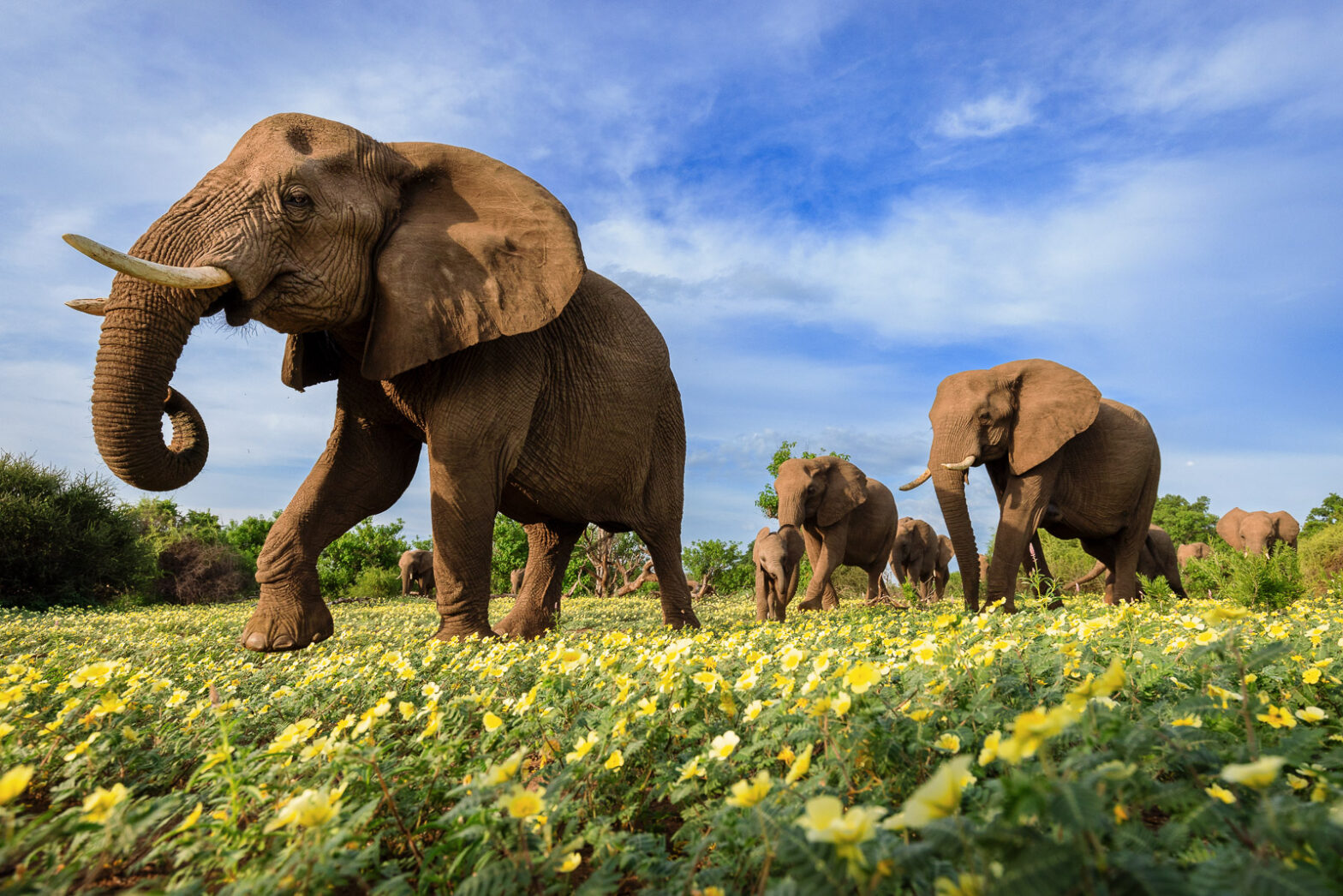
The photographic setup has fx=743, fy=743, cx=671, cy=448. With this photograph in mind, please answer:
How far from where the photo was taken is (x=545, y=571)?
8.83 metres

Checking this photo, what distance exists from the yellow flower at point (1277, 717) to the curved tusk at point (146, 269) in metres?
5.85

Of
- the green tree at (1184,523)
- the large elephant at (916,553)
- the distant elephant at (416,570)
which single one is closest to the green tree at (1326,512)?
the green tree at (1184,523)

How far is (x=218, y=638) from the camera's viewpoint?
768 centimetres

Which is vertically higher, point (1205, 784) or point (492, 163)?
point (492, 163)

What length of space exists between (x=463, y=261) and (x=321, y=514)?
271 cm

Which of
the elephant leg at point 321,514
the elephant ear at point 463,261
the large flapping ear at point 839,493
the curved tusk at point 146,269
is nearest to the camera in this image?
the curved tusk at point 146,269

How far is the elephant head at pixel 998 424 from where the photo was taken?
10.7m

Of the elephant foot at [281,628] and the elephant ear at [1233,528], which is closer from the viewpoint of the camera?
the elephant foot at [281,628]

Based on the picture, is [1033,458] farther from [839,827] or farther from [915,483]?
[839,827]

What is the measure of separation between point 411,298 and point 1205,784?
18.4 feet

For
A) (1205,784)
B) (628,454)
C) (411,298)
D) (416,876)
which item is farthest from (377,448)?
(1205,784)

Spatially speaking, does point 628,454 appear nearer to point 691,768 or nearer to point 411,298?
point 411,298

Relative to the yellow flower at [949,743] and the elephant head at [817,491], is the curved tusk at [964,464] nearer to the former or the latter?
the elephant head at [817,491]

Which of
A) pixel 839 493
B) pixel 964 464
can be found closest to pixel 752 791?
pixel 964 464
